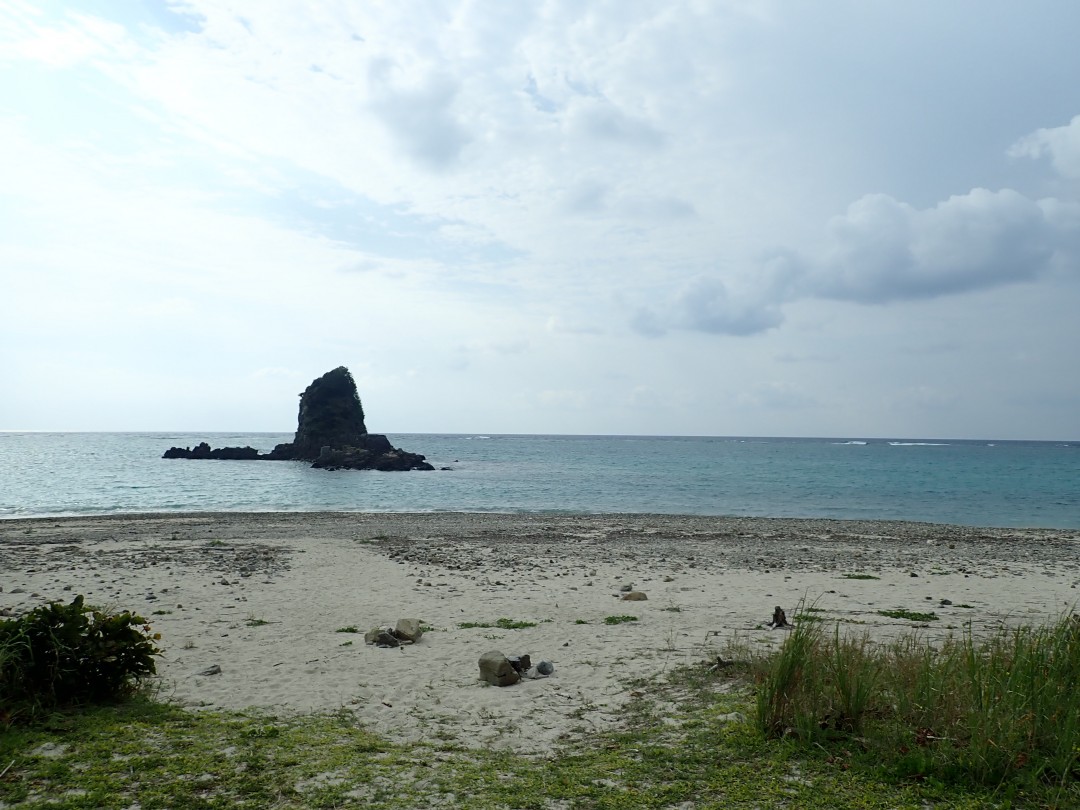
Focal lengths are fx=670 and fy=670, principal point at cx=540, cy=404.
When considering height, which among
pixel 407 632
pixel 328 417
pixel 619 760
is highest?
pixel 328 417

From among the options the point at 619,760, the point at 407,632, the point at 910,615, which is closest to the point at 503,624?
the point at 407,632

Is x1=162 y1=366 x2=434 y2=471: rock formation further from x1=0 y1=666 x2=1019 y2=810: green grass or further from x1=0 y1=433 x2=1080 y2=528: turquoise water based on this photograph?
x1=0 y1=666 x2=1019 y2=810: green grass

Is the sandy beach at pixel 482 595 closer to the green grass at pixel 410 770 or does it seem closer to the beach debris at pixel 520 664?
the beach debris at pixel 520 664

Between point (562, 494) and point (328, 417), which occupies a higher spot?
point (328, 417)

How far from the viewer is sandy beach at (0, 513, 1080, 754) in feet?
28.1

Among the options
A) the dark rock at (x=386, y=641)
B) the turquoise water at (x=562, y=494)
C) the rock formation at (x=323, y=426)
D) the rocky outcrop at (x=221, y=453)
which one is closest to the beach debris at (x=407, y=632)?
the dark rock at (x=386, y=641)

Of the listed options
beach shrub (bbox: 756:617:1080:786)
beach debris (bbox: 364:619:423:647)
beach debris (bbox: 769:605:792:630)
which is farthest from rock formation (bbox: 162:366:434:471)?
beach shrub (bbox: 756:617:1080:786)

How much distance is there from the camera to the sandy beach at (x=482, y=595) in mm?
8570

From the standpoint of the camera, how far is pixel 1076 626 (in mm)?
8133

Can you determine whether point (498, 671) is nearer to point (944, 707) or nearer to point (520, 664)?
point (520, 664)

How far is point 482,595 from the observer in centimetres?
1543

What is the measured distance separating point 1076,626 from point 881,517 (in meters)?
34.8

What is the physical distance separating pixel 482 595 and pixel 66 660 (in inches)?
353

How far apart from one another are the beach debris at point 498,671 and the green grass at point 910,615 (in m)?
8.48
